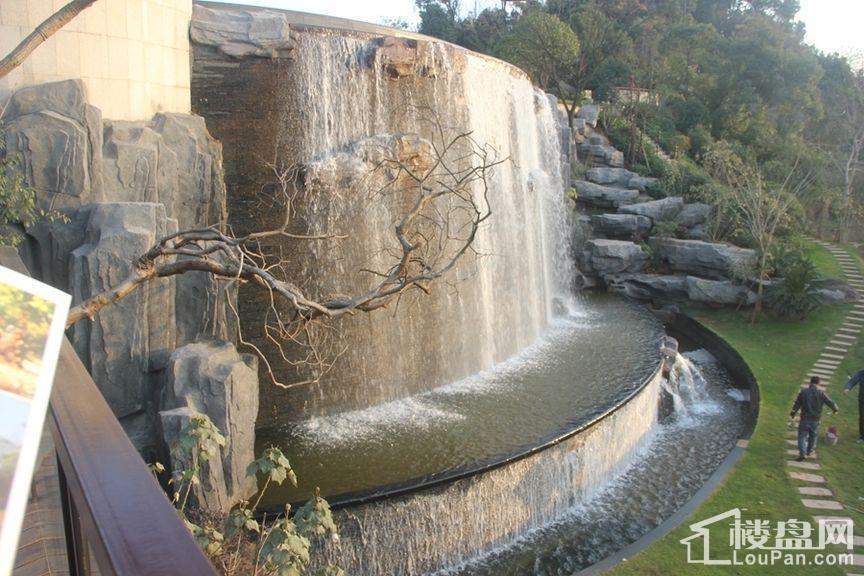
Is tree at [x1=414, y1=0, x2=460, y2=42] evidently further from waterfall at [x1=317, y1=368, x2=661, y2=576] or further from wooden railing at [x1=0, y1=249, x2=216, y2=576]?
wooden railing at [x1=0, y1=249, x2=216, y2=576]

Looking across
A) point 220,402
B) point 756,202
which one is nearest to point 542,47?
point 756,202

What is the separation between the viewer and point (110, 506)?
50.0 inches

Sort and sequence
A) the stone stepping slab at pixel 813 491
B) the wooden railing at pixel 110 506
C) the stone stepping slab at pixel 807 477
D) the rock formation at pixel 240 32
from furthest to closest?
the rock formation at pixel 240 32 < the stone stepping slab at pixel 807 477 < the stone stepping slab at pixel 813 491 < the wooden railing at pixel 110 506

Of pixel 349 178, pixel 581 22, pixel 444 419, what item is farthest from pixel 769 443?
pixel 581 22

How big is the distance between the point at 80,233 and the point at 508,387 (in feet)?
19.1

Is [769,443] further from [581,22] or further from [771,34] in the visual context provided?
[581,22]

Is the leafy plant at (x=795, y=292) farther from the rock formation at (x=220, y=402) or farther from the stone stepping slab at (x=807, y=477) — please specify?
the rock formation at (x=220, y=402)

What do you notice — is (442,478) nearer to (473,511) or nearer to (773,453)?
(473,511)

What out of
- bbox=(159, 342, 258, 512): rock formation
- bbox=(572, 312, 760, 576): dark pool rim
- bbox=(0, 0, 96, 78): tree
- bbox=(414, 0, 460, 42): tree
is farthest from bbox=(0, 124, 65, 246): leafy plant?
bbox=(414, 0, 460, 42): tree

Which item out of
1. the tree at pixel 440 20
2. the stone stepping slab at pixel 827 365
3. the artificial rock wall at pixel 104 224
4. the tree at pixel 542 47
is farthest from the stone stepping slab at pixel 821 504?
the tree at pixel 440 20

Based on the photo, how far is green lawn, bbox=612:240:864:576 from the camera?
618 centimetres

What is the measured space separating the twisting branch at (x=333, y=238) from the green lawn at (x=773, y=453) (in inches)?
136

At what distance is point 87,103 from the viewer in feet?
21.8

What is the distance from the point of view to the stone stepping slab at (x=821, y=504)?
723cm
